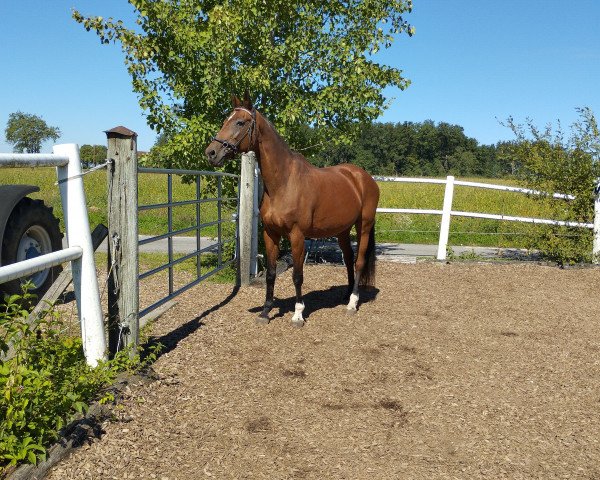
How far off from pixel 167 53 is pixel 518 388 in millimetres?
6791

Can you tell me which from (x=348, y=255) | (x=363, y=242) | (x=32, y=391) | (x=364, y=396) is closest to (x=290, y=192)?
(x=363, y=242)

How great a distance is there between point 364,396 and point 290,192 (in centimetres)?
234

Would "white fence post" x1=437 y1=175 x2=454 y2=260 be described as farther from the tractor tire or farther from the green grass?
the tractor tire

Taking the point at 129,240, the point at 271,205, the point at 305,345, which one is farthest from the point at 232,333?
the point at 129,240

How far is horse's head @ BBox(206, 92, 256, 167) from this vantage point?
482 centimetres

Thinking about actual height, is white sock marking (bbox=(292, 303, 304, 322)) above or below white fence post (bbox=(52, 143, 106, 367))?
below

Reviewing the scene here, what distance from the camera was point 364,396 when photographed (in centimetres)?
390

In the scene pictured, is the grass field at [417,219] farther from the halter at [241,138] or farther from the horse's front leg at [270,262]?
the halter at [241,138]

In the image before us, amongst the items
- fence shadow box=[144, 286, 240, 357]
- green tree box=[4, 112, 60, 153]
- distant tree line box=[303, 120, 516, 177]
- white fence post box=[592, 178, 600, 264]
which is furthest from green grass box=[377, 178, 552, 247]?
green tree box=[4, 112, 60, 153]

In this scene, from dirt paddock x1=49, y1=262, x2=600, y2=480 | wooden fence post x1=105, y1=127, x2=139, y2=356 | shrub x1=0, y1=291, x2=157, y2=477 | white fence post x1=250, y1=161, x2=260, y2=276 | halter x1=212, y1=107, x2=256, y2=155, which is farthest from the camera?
white fence post x1=250, y1=161, x2=260, y2=276

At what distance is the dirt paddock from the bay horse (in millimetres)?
726

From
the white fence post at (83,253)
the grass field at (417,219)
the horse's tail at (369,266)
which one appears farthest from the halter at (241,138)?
the grass field at (417,219)

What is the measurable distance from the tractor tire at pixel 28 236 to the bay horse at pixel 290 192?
2233mm

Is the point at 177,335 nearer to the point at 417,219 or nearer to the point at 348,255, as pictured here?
the point at 348,255
